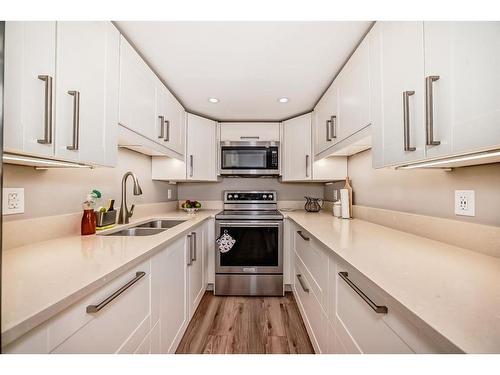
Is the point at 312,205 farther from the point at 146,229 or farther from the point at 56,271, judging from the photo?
the point at 56,271

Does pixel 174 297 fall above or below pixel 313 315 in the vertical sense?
above

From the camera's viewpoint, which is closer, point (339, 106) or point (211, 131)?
point (339, 106)

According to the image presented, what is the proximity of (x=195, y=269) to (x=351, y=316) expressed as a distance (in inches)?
54.2

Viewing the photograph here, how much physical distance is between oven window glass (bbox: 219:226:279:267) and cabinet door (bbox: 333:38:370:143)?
120 cm

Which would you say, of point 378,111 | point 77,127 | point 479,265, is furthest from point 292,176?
point 77,127

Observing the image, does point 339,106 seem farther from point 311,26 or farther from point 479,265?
point 479,265

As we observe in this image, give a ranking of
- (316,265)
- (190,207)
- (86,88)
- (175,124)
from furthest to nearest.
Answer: (190,207), (175,124), (316,265), (86,88)

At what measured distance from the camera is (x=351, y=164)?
2244 millimetres

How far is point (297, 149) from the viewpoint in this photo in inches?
99.5

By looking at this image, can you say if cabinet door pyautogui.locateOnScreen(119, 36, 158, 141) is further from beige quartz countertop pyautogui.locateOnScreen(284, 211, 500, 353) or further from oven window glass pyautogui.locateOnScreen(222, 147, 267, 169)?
beige quartz countertop pyautogui.locateOnScreen(284, 211, 500, 353)

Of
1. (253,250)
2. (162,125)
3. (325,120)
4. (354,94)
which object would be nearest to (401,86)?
(354,94)
